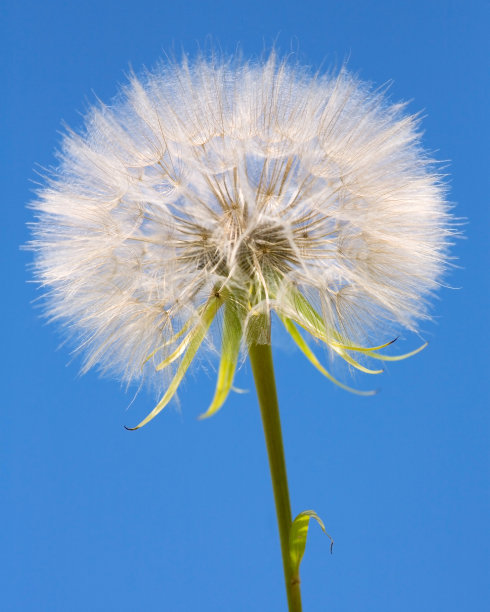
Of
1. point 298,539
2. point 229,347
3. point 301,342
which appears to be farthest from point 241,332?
point 298,539

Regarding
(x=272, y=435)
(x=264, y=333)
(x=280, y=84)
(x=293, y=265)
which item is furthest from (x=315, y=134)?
(x=272, y=435)

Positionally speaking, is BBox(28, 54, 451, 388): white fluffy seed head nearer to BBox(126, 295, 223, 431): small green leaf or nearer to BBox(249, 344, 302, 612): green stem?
BBox(126, 295, 223, 431): small green leaf

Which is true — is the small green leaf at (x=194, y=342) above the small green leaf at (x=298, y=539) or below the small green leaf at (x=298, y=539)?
above

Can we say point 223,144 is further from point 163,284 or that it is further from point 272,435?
point 272,435

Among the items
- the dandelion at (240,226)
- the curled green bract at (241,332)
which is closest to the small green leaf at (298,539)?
the dandelion at (240,226)

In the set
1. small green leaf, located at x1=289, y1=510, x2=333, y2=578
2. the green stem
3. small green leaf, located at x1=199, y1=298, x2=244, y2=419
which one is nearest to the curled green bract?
small green leaf, located at x1=199, y1=298, x2=244, y2=419

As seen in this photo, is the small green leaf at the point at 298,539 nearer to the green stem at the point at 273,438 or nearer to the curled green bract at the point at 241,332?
the green stem at the point at 273,438

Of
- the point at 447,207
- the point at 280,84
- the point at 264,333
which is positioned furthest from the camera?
the point at 447,207
